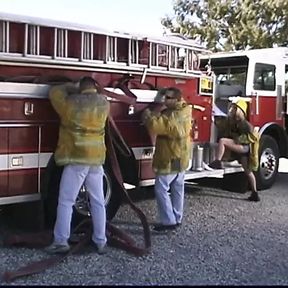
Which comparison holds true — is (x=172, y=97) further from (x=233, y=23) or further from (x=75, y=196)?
(x=233, y=23)

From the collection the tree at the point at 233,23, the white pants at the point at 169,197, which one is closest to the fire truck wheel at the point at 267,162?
the white pants at the point at 169,197

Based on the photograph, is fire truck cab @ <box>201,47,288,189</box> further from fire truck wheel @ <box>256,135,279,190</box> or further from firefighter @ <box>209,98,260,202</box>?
firefighter @ <box>209,98,260,202</box>

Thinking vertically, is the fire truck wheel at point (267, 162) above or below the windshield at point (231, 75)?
below

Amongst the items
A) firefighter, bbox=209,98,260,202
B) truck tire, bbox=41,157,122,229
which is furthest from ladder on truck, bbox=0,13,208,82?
firefighter, bbox=209,98,260,202

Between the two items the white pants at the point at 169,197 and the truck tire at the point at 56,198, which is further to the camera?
the white pants at the point at 169,197

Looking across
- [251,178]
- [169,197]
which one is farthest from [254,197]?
[169,197]

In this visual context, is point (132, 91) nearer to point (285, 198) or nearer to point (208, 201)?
point (208, 201)

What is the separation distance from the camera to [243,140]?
9.30 metres

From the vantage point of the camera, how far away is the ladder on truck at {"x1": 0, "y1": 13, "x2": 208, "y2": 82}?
6.30 meters

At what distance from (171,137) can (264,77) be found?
3.81 metres

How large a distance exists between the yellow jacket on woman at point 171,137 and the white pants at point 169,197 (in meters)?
0.11

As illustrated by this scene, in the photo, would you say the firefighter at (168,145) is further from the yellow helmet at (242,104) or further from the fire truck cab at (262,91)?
the fire truck cab at (262,91)

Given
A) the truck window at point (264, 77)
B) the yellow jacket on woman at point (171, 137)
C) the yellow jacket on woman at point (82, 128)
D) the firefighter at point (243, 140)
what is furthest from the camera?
the truck window at point (264, 77)

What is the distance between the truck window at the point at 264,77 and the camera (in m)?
10.1
